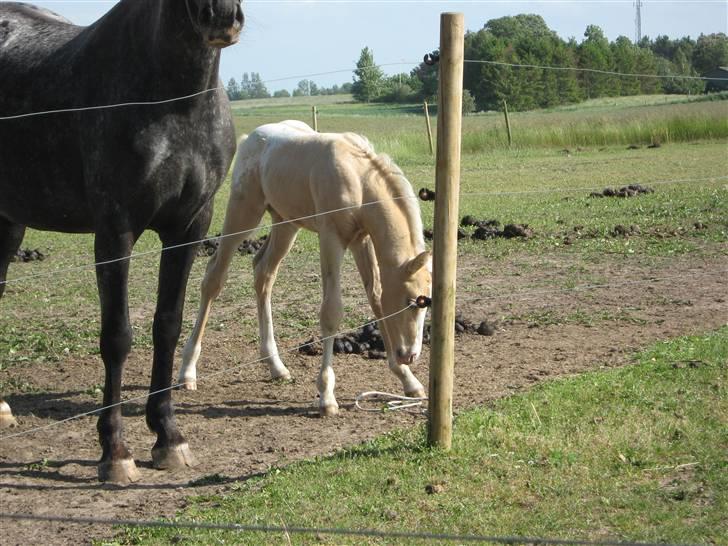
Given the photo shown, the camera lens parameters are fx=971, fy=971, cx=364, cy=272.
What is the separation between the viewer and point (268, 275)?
25.2ft

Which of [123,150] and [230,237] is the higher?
[123,150]

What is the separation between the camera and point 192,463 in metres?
5.57

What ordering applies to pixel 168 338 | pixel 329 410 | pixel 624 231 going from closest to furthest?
pixel 168 338, pixel 329 410, pixel 624 231

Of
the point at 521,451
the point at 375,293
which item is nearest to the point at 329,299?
the point at 375,293

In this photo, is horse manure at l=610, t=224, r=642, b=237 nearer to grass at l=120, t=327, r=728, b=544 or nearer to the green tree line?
grass at l=120, t=327, r=728, b=544

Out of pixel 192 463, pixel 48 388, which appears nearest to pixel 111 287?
pixel 192 463

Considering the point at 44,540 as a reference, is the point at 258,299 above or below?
above

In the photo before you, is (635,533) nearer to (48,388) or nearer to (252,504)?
(252,504)

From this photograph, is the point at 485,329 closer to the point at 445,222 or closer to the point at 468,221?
the point at 445,222

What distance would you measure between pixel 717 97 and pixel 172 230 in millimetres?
41973

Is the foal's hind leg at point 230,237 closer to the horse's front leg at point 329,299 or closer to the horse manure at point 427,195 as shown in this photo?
the horse's front leg at point 329,299

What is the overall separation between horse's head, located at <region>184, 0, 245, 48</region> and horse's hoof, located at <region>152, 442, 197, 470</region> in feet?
7.53

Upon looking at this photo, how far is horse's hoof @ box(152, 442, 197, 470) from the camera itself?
18.1 ft

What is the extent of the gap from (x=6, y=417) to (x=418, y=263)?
2.87 meters
